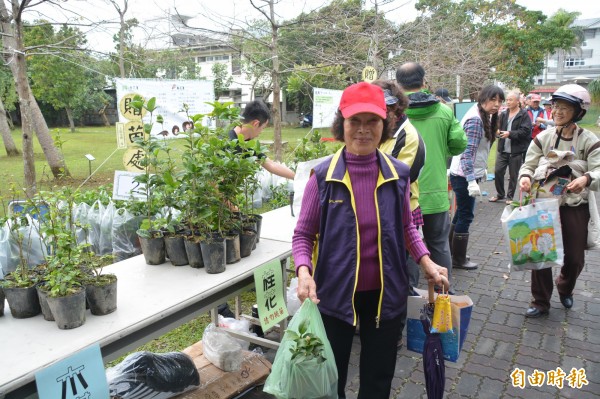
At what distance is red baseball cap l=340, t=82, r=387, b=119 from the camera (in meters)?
1.74

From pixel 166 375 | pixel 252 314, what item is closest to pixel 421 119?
pixel 252 314

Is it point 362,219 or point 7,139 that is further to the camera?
point 7,139

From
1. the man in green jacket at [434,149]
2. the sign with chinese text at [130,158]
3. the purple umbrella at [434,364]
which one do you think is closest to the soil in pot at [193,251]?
the purple umbrella at [434,364]

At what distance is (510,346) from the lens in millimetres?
3154

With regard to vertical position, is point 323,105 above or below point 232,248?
above

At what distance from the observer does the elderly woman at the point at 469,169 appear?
427cm

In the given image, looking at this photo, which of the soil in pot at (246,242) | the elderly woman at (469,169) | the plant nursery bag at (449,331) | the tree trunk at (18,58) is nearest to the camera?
the plant nursery bag at (449,331)

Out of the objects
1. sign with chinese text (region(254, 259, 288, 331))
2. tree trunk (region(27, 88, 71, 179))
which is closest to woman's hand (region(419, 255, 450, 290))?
sign with chinese text (region(254, 259, 288, 331))

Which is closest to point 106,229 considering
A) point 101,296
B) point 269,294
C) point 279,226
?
point 279,226

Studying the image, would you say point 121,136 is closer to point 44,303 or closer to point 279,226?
point 279,226

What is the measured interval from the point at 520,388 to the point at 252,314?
1.93m

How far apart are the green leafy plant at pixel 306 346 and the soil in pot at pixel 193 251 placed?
74cm

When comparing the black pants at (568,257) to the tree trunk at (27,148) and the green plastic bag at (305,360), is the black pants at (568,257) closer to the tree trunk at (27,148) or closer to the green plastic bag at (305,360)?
the green plastic bag at (305,360)

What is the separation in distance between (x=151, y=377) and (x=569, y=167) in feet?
9.96
